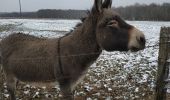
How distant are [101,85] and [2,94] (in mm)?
2343

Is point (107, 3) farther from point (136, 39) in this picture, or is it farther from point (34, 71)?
point (34, 71)

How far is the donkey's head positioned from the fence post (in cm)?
95

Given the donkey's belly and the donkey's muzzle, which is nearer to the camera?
the donkey's muzzle

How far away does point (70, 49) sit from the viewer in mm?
4852

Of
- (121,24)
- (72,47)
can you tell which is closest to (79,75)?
(72,47)

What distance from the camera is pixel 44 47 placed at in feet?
16.8

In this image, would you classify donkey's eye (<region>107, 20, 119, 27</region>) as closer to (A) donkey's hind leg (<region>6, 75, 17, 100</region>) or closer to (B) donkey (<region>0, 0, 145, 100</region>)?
(B) donkey (<region>0, 0, 145, 100</region>)

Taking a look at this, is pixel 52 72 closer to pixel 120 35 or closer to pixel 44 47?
pixel 44 47

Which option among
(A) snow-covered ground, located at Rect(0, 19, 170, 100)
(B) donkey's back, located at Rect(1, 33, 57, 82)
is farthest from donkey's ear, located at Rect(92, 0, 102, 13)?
(B) donkey's back, located at Rect(1, 33, 57, 82)

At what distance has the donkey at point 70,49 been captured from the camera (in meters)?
4.29

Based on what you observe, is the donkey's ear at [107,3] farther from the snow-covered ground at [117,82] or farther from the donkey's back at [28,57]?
the donkey's back at [28,57]

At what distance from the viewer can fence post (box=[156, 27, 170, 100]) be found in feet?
16.2

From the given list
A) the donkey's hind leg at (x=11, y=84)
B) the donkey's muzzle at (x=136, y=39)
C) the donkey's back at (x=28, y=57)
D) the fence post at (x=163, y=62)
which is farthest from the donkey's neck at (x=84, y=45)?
the donkey's hind leg at (x=11, y=84)

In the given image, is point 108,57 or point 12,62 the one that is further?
point 108,57
